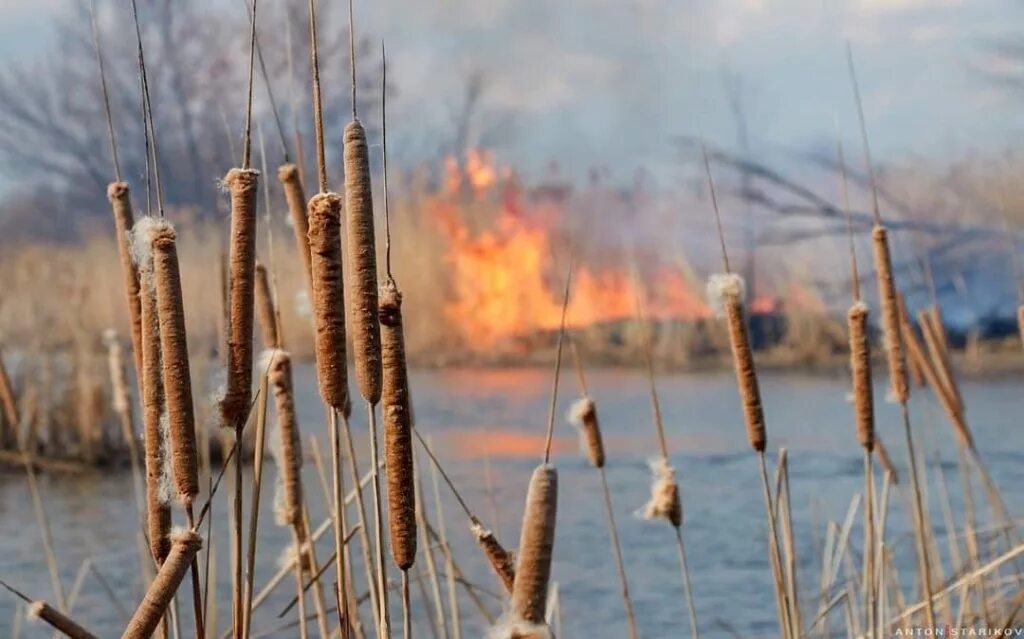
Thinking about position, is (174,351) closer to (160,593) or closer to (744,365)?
(160,593)

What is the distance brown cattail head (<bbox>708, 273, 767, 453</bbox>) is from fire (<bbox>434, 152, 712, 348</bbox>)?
6.54 m

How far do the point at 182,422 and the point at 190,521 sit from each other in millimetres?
75

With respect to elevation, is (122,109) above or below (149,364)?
above

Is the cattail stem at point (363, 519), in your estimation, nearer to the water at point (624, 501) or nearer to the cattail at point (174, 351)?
the cattail at point (174, 351)

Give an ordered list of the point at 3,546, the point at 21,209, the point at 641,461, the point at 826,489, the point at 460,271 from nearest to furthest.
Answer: the point at 3,546, the point at 826,489, the point at 641,461, the point at 460,271, the point at 21,209

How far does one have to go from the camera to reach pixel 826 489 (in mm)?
5109

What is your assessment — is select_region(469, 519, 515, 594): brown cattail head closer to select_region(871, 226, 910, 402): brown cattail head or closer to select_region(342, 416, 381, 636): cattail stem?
select_region(342, 416, 381, 636): cattail stem

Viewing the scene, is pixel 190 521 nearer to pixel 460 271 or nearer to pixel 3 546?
pixel 3 546

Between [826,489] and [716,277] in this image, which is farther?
[826,489]

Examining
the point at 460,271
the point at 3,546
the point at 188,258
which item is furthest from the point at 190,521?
the point at 460,271

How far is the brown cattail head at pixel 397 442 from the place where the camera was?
76cm

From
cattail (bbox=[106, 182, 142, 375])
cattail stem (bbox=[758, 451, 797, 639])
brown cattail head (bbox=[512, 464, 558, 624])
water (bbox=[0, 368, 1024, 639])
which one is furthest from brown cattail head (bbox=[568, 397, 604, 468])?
water (bbox=[0, 368, 1024, 639])

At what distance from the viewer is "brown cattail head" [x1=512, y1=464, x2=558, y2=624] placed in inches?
26.1

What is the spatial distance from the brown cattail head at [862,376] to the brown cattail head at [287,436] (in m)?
0.50
